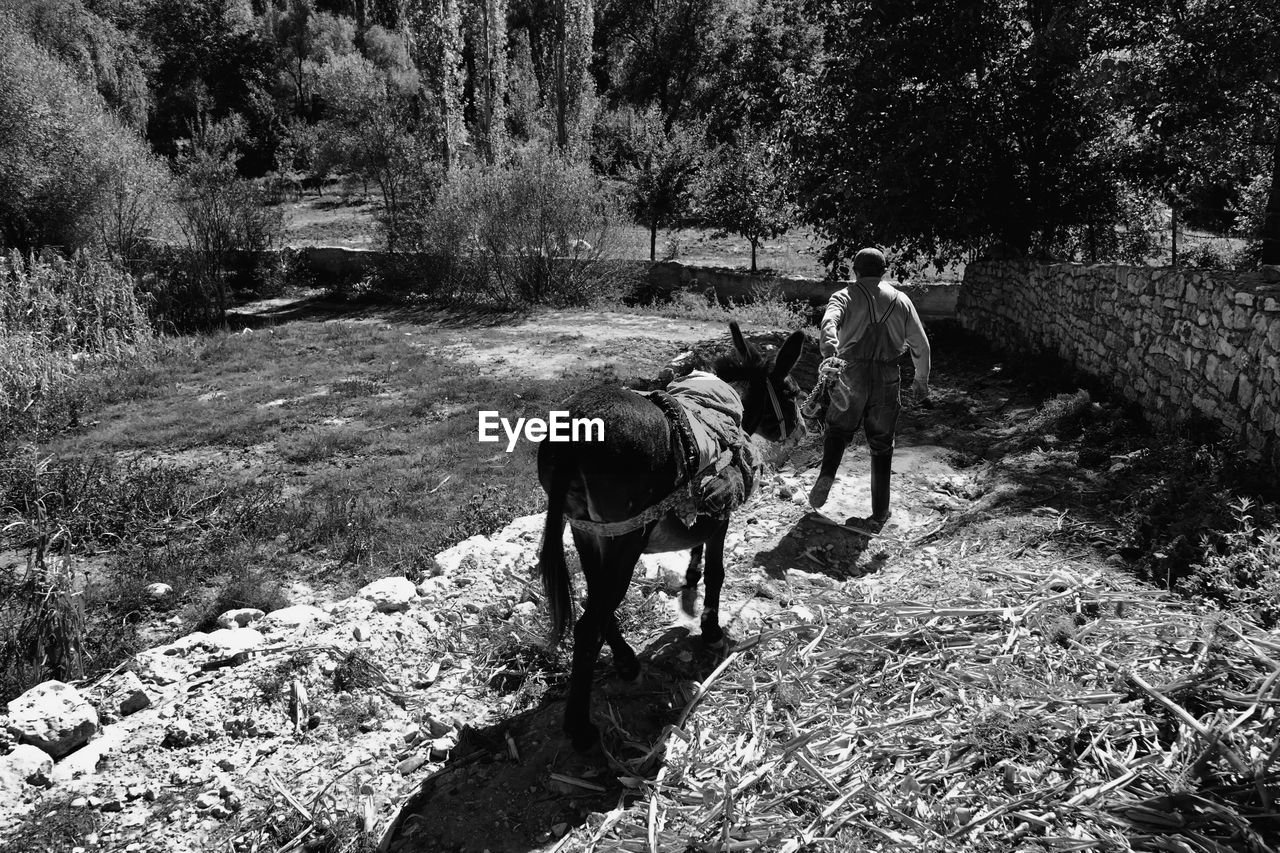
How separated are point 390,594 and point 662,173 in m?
21.4

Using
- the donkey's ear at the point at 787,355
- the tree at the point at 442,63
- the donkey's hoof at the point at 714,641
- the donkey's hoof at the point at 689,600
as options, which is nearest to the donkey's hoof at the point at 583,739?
the donkey's hoof at the point at 714,641

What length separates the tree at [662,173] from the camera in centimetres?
2378

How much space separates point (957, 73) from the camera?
12859 millimetres

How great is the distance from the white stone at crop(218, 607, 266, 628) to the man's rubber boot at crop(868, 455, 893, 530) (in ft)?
14.6

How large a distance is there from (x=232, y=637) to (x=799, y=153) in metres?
13.3

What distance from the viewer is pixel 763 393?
175 inches

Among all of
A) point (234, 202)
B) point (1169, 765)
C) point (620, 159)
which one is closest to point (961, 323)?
point (1169, 765)

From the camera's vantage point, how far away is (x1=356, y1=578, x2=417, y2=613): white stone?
4355mm

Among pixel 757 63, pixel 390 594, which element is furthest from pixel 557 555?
pixel 757 63

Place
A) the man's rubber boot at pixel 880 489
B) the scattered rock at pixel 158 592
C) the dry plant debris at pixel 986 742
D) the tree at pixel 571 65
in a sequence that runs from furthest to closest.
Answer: the tree at pixel 571 65 → the man's rubber boot at pixel 880 489 → the scattered rock at pixel 158 592 → the dry plant debris at pixel 986 742

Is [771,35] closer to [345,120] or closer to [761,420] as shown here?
[345,120]

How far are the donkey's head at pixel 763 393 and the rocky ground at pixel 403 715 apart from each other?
107cm

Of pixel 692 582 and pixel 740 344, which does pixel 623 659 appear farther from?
pixel 740 344

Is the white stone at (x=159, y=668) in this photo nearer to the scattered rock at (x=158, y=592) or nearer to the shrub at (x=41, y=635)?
the shrub at (x=41, y=635)
